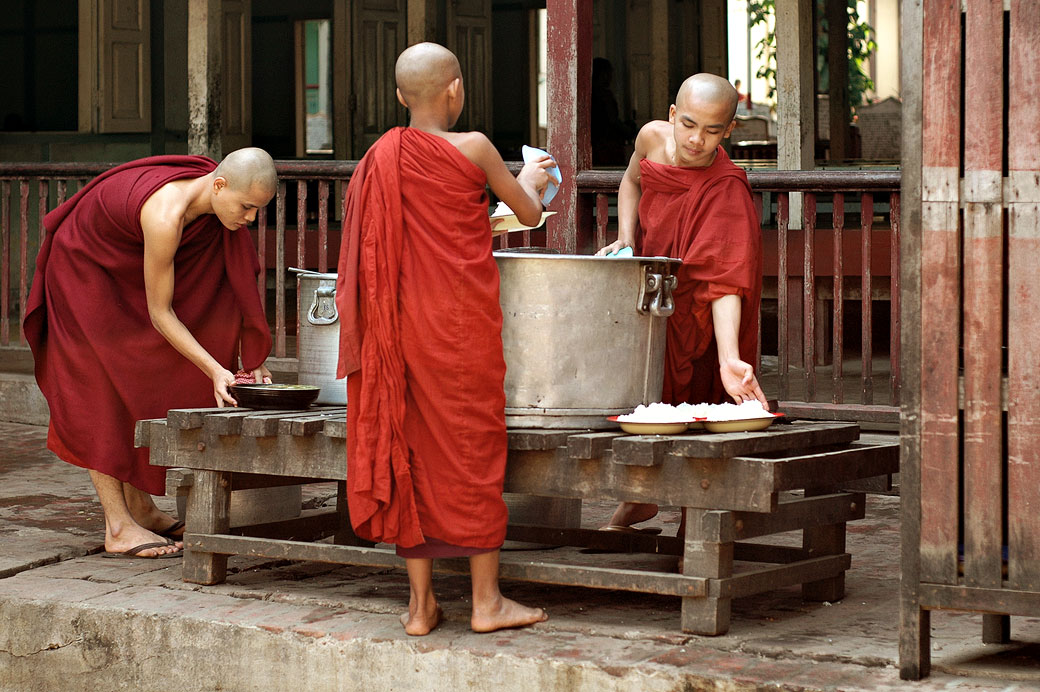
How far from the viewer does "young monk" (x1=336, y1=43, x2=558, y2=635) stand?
363 cm

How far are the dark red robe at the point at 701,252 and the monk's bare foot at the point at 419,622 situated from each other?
105cm

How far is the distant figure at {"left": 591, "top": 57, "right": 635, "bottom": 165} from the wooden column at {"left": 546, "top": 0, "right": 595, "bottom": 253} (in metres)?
6.31

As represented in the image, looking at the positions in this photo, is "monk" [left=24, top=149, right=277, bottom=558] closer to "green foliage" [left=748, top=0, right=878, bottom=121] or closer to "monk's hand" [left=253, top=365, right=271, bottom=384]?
"monk's hand" [left=253, top=365, right=271, bottom=384]

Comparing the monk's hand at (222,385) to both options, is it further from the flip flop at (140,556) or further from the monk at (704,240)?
the monk at (704,240)

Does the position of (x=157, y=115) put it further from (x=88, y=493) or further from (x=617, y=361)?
(x=617, y=361)

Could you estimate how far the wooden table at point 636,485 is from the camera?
11.7ft

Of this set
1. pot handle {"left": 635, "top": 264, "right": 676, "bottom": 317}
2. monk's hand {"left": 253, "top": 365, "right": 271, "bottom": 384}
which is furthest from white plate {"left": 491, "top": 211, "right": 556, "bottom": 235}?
monk's hand {"left": 253, "top": 365, "right": 271, "bottom": 384}

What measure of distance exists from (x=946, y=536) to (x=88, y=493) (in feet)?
13.4

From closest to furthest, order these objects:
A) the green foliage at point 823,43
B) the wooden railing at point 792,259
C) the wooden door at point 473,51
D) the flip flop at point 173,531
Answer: the flip flop at point 173,531, the wooden railing at point 792,259, the wooden door at point 473,51, the green foliage at point 823,43

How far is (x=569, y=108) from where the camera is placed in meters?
6.41

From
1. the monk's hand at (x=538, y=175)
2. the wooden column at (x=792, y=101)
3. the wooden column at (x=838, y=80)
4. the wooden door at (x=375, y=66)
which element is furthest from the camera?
the wooden column at (x=838, y=80)

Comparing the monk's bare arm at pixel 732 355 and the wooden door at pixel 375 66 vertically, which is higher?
the wooden door at pixel 375 66

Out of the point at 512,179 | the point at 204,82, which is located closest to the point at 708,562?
the point at 512,179

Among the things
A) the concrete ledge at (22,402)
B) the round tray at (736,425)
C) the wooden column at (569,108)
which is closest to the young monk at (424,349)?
the round tray at (736,425)
